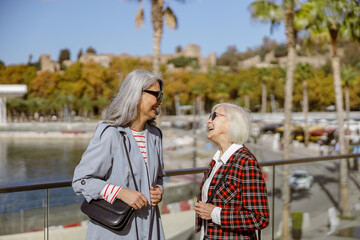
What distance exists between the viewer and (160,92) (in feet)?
7.11

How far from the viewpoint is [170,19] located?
16.5 meters

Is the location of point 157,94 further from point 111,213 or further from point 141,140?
point 111,213

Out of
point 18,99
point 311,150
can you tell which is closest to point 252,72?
point 18,99

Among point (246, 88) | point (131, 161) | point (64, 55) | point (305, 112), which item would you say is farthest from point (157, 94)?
point (64, 55)

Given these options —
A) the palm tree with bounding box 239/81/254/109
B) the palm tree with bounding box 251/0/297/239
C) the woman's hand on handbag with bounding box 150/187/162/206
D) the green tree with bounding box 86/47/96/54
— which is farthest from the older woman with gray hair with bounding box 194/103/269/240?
the green tree with bounding box 86/47/96/54

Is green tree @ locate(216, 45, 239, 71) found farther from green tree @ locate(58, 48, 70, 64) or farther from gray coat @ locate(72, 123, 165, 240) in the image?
gray coat @ locate(72, 123, 165, 240)

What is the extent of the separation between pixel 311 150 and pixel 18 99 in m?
59.0

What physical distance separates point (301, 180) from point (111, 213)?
147 inches

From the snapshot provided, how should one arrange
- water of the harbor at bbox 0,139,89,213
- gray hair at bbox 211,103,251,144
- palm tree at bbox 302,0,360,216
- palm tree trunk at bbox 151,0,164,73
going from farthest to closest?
water of the harbor at bbox 0,139,89,213 → palm tree at bbox 302,0,360,216 → palm tree trunk at bbox 151,0,164,73 → gray hair at bbox 211,103,251,144

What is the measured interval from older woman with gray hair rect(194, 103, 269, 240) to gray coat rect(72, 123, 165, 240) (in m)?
0.28

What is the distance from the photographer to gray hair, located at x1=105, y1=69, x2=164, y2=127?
201 cm

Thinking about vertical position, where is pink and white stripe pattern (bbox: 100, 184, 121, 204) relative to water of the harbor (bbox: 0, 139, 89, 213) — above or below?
above

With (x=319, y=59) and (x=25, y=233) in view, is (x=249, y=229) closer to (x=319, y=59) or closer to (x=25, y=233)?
(x=25, y=233)

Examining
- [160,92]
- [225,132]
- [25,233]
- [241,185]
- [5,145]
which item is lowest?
[5,145]
